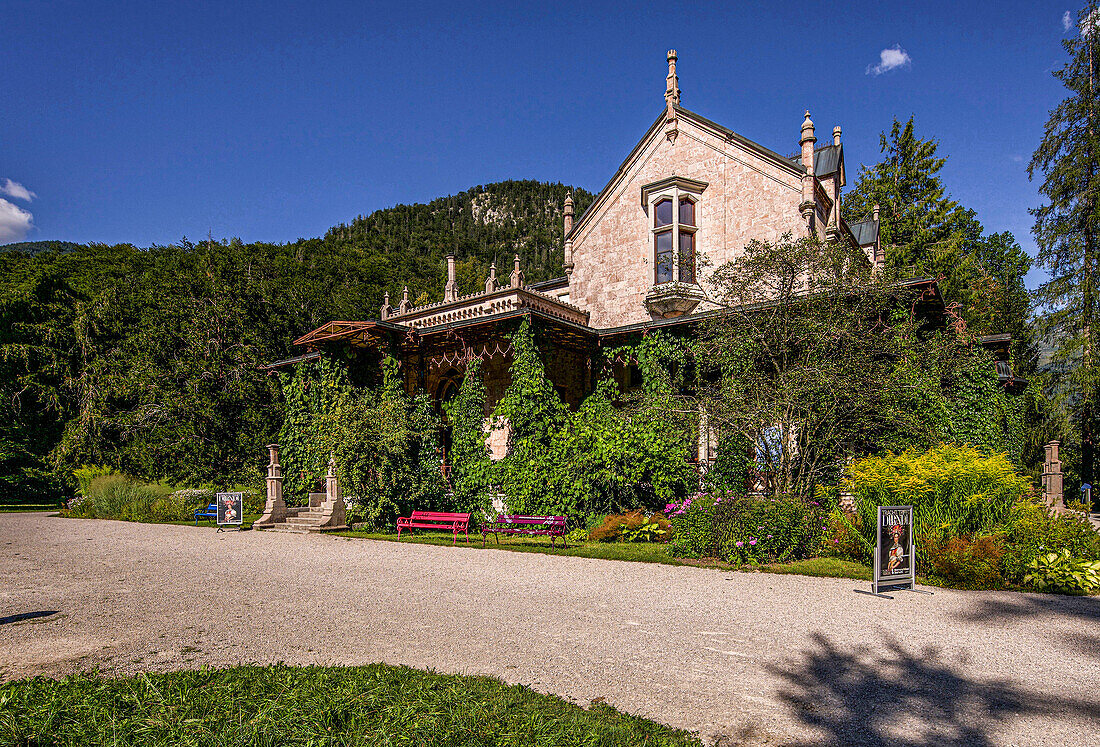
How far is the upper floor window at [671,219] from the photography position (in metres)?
19.5

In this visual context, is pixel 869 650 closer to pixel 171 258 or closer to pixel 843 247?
pixel 843 247

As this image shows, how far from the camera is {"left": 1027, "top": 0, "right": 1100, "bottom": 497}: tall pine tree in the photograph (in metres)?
23.0

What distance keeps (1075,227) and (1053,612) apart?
23.8 m

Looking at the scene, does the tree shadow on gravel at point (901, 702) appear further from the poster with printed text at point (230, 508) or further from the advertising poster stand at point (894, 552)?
the poster with printed text at point (230, 508)

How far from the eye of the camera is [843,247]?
13.4 m

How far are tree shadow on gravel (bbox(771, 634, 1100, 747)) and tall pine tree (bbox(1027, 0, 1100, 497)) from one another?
78.3 feet

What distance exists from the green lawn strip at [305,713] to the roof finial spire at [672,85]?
20042mm

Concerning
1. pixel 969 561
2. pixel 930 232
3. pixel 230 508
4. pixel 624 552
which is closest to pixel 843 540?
pixel 969 561

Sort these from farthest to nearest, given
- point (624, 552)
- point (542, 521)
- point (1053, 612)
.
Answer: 1. point (542, 521)
2. point (624, 552)
3. point (1053, 612)

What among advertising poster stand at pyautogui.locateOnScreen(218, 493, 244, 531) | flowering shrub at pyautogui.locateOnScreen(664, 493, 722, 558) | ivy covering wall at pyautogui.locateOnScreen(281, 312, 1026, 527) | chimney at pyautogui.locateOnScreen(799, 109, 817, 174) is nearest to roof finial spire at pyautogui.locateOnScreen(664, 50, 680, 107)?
chimney at pyautogui.locateOnScreen(799, 109, 817, 174)

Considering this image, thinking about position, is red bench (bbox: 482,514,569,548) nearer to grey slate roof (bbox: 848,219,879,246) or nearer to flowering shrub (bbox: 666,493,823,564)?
flowering shrub (bbox: 666,493,823,564)

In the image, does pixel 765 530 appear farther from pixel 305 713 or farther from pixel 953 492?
pixel 305 713

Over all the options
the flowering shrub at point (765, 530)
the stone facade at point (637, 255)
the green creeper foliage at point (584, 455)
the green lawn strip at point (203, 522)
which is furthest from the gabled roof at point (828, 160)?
the green lawn strip at point (203, 522)

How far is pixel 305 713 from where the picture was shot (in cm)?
375
